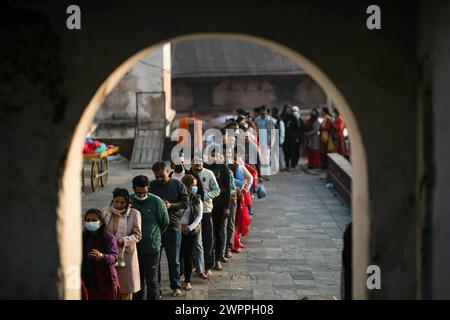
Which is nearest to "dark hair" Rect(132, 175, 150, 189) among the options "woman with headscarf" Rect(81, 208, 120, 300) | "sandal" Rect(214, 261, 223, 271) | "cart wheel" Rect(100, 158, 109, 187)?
"woman with headscarf" Rect(81, 208, 120, 300)

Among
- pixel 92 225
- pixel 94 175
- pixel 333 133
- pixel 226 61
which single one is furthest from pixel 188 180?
pixel 226 61

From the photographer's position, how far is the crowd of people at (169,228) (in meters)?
6.61

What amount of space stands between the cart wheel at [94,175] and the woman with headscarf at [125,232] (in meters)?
8.23

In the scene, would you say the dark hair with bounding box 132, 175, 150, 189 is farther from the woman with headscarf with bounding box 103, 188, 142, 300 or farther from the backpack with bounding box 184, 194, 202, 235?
the backpack with bounding box 184, 194, 202, 235

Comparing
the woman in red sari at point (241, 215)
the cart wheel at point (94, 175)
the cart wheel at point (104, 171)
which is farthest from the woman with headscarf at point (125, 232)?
the cart wheel at point (104, 171)

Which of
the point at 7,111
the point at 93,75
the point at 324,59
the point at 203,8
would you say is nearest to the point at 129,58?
the point at 93,75

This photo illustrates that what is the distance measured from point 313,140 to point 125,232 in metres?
13.0

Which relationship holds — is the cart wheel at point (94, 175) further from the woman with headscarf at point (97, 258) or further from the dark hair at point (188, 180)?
the woman with headscarf at point (97, 258)

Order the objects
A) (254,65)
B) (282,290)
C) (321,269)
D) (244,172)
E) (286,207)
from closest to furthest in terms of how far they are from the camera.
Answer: (282,290)
(321,269)
(244,172)
(286,207)
(254,65)

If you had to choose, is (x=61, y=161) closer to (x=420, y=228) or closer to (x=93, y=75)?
(x=93, y=75)

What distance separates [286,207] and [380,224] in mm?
9426

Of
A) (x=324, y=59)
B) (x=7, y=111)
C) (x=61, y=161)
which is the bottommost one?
(x=61, y=161)

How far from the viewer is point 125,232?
7012 millimetres

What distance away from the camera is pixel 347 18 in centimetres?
487
